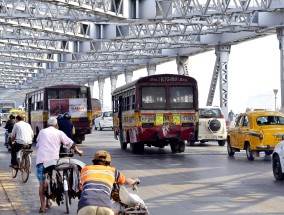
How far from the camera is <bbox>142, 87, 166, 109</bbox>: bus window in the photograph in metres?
26.0

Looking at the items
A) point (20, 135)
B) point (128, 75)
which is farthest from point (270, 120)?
point (128, 75)

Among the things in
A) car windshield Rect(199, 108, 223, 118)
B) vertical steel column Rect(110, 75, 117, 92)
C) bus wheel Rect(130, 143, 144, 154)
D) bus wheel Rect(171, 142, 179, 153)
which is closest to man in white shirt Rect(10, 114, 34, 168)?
bus wheel Rect(130, 143, 144, 154)

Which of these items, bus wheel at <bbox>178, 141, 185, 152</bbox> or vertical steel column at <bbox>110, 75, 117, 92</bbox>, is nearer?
bus wheel at <bbox>178, 141, 185, 152</bbox>

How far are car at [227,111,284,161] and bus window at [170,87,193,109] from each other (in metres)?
2.48

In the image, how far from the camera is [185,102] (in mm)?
26312

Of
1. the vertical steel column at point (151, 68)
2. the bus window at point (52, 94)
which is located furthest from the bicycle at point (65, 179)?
the vertical steel column at point (151, 68)

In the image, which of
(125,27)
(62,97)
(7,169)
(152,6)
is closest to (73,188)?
(7,169)

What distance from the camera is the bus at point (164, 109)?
2575cm

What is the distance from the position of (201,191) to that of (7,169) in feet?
25.8

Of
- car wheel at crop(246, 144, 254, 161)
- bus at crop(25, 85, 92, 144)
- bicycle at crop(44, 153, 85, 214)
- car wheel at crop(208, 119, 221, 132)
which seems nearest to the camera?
bicycle at crop(44, 153, 85, 214)

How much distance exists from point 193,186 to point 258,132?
274 inches

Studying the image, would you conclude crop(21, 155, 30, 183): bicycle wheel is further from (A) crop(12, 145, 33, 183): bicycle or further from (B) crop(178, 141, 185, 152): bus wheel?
(B) crop(178, 141, 185, 152): bus wheel

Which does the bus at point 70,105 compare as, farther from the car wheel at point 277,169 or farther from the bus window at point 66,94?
the car wheel at point 277,169

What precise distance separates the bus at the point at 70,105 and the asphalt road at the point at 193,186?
8585 mm
